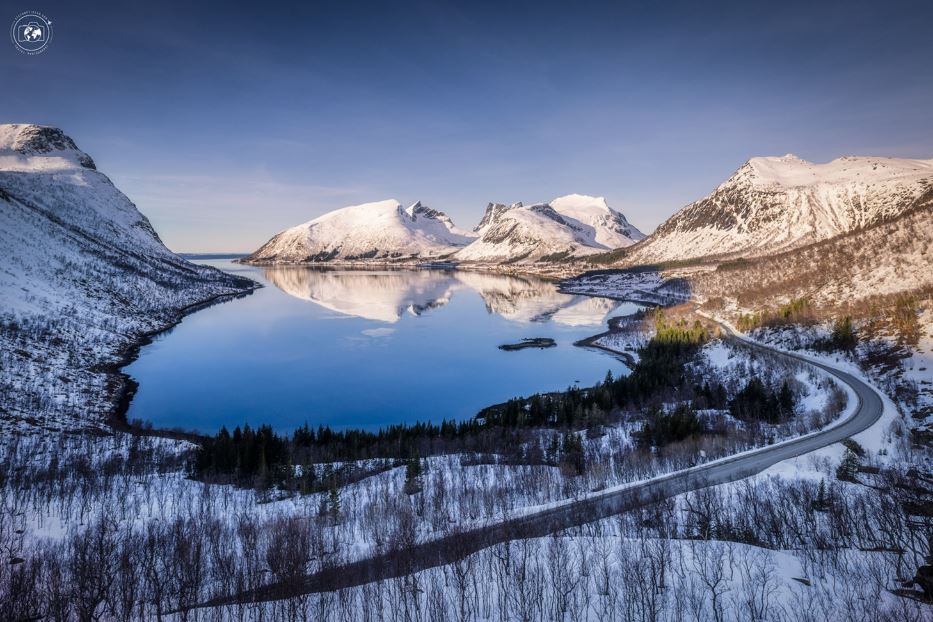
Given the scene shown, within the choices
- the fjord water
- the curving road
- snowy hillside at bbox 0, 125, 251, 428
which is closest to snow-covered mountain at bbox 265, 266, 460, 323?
the fjord water

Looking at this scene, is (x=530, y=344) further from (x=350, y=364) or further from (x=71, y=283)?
(x=71, y=283)

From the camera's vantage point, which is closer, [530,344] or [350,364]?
[350,364]

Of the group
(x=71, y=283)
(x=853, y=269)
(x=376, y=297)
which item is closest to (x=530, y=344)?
(x=853, y=269)

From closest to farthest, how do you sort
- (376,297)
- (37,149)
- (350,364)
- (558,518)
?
(558,518) → (350,364) → (376,297) → (37,149)

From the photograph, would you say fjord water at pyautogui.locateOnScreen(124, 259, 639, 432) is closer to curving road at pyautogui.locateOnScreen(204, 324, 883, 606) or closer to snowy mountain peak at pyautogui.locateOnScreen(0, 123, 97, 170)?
curving road at pyautogui.locateOnScreen(204, 324, 883, 606)

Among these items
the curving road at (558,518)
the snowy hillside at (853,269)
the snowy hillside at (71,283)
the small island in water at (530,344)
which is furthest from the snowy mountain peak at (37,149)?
the snowy hillside at (853,269)

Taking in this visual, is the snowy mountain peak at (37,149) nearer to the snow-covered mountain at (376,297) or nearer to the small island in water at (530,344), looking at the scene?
the snow-covered mountain at (376,297)

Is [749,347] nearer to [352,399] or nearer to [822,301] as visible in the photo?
[822,301]

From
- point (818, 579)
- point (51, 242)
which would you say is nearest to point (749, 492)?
point (818, 579)
